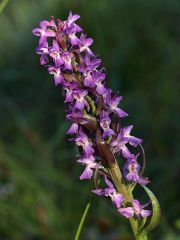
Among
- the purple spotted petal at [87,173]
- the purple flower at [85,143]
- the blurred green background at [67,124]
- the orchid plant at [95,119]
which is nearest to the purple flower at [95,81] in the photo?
the orchid plant at [95,119]

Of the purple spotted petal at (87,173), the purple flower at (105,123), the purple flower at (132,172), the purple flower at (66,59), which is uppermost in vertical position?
the purple flower at (66,59)

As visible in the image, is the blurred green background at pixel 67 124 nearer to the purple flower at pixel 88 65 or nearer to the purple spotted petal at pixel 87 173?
the purple spotted petal at pixel 87 173

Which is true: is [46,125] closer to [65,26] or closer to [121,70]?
[121,70]

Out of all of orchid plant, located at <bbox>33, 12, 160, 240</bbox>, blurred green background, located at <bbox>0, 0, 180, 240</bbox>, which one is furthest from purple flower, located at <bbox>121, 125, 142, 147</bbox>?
blurred green background, located at <bbox>0, 0, 180, 240</bbox>

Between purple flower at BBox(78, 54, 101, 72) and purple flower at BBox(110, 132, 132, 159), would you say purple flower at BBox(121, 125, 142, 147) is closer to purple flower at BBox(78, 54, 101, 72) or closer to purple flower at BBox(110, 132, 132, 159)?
purple flower at BBox(110, 132, 132, 159)

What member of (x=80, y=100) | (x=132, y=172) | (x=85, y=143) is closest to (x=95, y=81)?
(x=80, y=100)

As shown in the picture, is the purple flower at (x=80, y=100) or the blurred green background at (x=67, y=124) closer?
the purple flower at (x=80, y=100)
